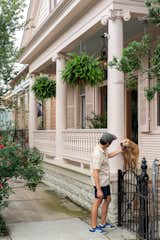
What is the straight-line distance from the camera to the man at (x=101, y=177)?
571cm

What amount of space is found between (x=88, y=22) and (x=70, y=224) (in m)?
4.05

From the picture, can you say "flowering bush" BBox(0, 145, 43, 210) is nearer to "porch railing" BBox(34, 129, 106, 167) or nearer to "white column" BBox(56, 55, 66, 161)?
"porch railing" BBox(34, 129, 106, 167)

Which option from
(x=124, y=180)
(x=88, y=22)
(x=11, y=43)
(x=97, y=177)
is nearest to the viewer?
(x=97, y=177)

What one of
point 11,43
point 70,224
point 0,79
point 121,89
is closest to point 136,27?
point 121,89

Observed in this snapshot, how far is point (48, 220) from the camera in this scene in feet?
21.8

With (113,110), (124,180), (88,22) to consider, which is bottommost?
(124,180)

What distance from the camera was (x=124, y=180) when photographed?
609cm

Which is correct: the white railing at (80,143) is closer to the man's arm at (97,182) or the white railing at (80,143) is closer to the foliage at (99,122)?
the foliage at (99,122)

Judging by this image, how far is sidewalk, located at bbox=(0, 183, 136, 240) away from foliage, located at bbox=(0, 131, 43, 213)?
0.56 meters

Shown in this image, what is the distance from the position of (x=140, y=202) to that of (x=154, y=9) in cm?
280

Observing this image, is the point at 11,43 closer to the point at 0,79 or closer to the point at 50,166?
the point at 0,79

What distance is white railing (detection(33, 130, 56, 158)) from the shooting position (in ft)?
35.1

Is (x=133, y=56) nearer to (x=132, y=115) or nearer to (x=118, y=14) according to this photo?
(x=118, y=14)

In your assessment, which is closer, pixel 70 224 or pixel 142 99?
pixel 70 224
